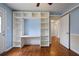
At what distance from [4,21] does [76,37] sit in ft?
12.1

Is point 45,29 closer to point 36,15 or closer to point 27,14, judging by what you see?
point 36,15

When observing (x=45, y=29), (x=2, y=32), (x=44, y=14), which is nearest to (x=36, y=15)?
(x=44, y=14)

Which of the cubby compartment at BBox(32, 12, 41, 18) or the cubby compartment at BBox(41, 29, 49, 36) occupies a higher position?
the cubby compartment at BBox(32, 12, 41, 18)

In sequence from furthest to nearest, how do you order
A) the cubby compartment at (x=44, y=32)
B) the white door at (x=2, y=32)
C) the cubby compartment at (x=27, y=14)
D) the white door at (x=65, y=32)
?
the cubby compartment at (x=44, y=32) → the cubby compartment at (x=27, y=14) → the white door at (x=65, y=32) → the white door at (x=2, y=32)

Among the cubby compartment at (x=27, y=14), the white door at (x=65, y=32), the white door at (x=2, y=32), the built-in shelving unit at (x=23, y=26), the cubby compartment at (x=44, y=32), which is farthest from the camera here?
the cubby compartment at (x=44, y=32)

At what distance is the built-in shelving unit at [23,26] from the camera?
6.91m

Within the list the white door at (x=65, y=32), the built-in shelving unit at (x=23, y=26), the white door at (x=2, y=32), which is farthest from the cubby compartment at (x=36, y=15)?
the white door at (x=2, y=32)

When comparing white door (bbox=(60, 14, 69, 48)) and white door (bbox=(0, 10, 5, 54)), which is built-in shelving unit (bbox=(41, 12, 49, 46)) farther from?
white door (bbox=(0, 10, 5, 54))

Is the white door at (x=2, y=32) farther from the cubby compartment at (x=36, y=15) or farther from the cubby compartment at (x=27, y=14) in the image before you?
the cubby compartment at (x=36, y=15)

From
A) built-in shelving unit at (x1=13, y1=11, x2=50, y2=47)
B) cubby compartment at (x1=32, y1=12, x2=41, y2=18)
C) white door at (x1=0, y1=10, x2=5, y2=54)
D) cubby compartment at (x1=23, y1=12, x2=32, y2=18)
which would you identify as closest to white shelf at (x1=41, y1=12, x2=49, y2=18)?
built-in shelving unit at (x1=13, y1=11, x2=50, y2=47)

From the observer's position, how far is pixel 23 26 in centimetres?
735

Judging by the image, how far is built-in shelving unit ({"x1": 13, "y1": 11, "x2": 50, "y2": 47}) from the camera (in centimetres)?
691

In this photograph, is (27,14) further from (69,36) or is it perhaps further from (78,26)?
(78,26)

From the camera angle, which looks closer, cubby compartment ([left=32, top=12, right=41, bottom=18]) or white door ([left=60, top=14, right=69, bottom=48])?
white door ([left=60, top=14, right=69, bottom=48])
